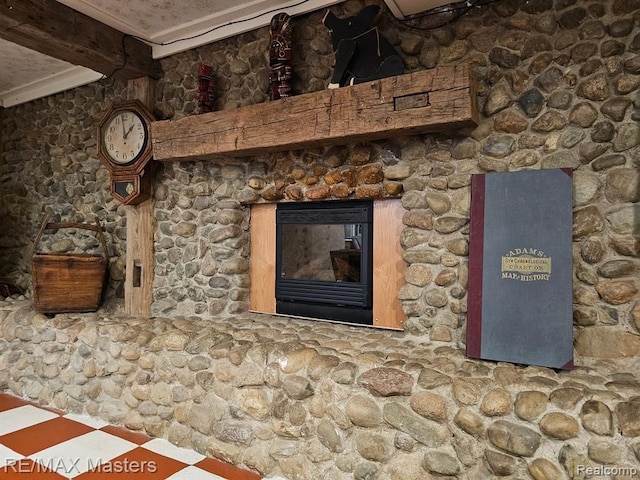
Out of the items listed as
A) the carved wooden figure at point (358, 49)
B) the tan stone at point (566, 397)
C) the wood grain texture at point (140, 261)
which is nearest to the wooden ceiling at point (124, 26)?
the carved wooden figure at point (358, 49)

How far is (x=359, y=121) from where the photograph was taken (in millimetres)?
1776

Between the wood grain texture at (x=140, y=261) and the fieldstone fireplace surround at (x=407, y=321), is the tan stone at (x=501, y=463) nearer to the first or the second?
the fieldstone fireplace surround at (x=407, y=321)

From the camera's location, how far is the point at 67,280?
2602mm

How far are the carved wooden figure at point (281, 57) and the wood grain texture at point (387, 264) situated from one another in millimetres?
738

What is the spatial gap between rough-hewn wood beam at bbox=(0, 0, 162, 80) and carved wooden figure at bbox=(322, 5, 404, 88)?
1.29m

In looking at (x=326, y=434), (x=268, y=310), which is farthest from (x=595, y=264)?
(x=268, y=310)

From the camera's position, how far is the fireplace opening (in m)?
2.10

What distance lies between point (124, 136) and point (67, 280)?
972 millimetres

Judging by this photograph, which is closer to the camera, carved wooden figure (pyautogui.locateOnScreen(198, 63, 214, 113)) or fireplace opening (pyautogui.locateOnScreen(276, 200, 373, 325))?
fireplace opening (pyautogui.locateOnScreen(276, 200, 373, 325))

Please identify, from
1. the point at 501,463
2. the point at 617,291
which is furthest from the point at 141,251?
the point at 617,291

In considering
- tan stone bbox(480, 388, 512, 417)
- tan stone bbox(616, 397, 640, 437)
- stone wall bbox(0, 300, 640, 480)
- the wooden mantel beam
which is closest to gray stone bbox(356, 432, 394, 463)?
stone wall bbox(0, 300, 640, 480)

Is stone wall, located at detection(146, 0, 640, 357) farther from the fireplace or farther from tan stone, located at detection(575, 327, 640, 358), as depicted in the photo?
the fireplace

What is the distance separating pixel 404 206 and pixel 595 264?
766 millimetres

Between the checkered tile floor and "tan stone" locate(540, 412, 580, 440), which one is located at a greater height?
"tan stone" locate(540, 412, 580, 440)
